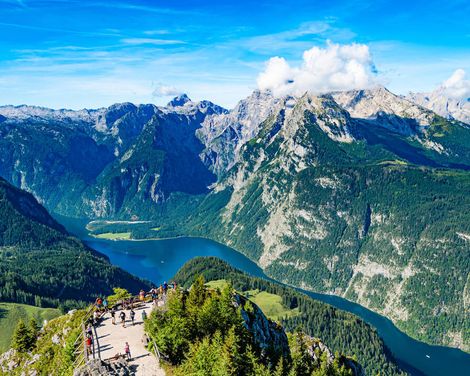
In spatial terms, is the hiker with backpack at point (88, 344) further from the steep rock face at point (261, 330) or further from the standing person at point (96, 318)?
the steep rock face at point (261, 330)

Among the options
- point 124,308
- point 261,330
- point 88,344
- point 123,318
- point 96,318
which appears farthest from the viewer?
point 124,308

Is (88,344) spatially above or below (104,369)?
above

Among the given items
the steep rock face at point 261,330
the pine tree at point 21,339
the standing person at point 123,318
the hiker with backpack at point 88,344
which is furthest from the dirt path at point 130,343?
the pine tree at point 21,339

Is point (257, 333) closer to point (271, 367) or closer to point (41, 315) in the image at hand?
point (271, 367)

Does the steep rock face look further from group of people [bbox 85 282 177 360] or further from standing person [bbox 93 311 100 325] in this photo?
standing person [bbox 93 311 100 325]

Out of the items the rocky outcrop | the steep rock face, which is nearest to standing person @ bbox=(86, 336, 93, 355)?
the rocky outcrop

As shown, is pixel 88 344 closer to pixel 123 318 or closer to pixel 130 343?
pixel 130 343

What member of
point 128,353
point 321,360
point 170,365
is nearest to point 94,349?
point 128,353

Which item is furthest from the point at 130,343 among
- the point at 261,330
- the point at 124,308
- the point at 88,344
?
the point at 261,330

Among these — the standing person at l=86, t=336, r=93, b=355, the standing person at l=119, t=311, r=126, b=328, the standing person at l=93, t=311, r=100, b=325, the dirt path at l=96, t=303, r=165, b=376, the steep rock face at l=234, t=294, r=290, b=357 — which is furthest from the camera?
the standing person at l=93, t=311, r=100, b=325

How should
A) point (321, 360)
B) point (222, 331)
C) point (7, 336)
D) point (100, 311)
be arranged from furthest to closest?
1. point (7, 336)
2. point (321, 360)
3. point (100, 311)
4. point (222, 331)

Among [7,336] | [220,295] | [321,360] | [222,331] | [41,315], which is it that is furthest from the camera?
[41,315]
